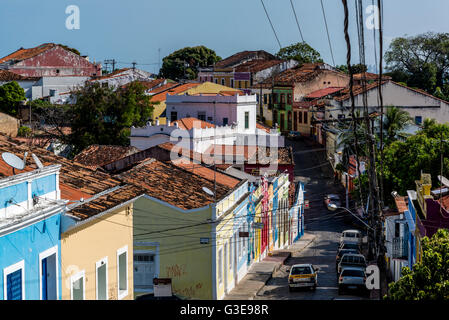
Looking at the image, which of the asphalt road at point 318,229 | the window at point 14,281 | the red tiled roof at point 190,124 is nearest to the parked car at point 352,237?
the asphalt road at point 318,229

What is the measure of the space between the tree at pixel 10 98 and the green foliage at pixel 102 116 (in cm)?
1202

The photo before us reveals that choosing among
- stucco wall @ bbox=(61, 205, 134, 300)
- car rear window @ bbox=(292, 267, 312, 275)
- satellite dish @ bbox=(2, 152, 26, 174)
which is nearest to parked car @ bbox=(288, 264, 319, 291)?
car rear window @ bbox=(292, 267, 312, 275)

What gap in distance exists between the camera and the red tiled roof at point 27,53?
232 ft

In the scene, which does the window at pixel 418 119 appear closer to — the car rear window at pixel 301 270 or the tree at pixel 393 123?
the tree at pixel 393 123

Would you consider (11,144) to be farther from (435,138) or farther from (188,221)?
(435,138)

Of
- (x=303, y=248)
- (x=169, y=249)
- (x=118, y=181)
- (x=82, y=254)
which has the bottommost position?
(x=303, y=248)

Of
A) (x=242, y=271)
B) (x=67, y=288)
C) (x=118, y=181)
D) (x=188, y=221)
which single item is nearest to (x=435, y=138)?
(x=242, y=271)

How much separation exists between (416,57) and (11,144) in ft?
189

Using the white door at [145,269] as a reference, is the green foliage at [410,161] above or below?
above

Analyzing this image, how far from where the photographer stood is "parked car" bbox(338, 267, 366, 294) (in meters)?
23.7

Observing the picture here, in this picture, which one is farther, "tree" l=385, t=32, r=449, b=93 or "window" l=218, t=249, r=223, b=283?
"tree" l=385, t=32, r=449, b=93

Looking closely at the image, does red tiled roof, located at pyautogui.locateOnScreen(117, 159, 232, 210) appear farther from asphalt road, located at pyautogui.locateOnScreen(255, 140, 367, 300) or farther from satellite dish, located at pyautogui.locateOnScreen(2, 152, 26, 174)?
satellite dish, located at pyautogui.locateOnScreen(2, 152, 26, 174)

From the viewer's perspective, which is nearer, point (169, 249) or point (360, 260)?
point (169, 249)

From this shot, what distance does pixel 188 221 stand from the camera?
20.8m
